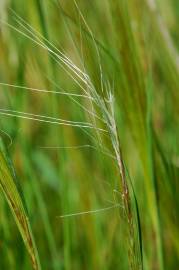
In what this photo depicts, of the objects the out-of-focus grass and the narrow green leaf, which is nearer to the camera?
the narrow green leaf

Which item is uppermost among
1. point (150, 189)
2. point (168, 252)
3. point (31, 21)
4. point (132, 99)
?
point (31, 21)

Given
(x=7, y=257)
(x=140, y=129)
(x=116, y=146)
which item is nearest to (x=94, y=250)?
(x=7, y=257)

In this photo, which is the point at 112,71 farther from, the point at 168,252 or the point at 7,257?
the point at 168,252

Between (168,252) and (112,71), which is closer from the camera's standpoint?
(112,71)

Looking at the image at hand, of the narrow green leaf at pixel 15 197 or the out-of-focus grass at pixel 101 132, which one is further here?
the out-of-focus grass at pixel 101 132

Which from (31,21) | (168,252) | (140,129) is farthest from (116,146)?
(168,252)

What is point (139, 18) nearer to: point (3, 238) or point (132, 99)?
point (132, 99)

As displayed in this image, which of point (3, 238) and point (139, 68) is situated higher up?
point (139, 68)

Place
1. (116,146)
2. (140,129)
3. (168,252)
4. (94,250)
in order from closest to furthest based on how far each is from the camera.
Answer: (116,146) → (140,129) → (94,250) → (168,252)

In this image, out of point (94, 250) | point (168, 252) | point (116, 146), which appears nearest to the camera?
point (116, 146)
